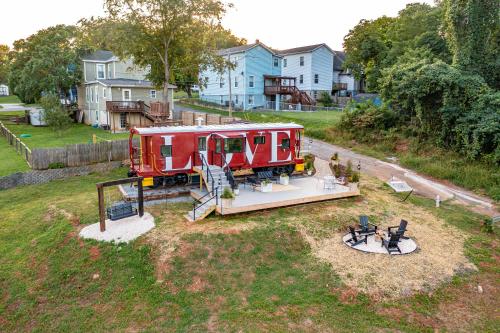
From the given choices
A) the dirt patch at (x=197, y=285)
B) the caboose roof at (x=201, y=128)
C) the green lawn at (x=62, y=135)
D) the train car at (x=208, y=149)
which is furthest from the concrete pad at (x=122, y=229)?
the green lawn at (x=62, y=135)

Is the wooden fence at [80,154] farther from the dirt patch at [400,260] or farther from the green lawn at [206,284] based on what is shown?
the dirt patch at [400,260]

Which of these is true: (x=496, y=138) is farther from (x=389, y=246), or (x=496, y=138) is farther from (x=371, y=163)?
(x=389, y=246)

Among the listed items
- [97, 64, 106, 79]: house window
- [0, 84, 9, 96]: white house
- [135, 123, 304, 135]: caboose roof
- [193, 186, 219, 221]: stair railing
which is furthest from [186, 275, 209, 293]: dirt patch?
[0, 84, 9, 96]: white house

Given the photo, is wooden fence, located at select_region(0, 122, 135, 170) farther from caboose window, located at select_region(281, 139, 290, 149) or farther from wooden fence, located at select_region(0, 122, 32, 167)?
caboose window, located at select_region(281, 139, 290, 149)

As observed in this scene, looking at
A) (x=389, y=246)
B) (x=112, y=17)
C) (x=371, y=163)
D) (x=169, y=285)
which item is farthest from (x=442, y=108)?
(x=112, y=17)

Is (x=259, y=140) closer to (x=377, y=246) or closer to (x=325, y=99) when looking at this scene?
(x=377, y=246)

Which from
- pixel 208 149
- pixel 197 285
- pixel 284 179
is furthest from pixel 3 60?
pixel 197 285
